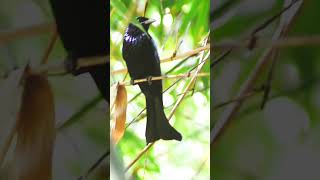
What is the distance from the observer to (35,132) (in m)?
1.86

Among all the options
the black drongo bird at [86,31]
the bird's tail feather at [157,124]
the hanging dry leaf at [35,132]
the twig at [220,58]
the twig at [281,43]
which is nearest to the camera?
the twig at [281,43]

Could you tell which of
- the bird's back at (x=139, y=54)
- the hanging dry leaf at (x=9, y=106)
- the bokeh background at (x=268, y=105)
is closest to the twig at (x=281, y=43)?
the bokeh background at (x=268, y=105)

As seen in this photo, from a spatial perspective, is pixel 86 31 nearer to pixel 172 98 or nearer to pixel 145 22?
pixel 145 22

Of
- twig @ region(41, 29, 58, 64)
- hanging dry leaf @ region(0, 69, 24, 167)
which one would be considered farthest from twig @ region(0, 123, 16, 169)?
twig @ region(41, 29, 58, 64)

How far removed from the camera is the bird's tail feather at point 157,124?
163cm

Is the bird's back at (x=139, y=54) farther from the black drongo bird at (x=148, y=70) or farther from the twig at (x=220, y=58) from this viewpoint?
the twig at (x=220, y=58)

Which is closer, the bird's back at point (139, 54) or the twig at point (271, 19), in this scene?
the twig at point (271, 19)

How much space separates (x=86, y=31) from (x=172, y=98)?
381 millimetres

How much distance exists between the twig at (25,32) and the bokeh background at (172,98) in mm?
258

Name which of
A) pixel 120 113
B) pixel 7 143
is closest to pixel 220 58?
pixel 120 113

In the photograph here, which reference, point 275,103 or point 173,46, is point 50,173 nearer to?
point 173,46

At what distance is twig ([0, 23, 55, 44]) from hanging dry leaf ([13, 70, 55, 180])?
5.5 inches

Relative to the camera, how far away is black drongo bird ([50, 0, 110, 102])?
1.74m

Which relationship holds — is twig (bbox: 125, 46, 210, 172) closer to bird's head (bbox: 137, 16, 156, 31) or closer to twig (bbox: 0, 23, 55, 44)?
bird's head (bbox: 137, 16, 156, 31)
